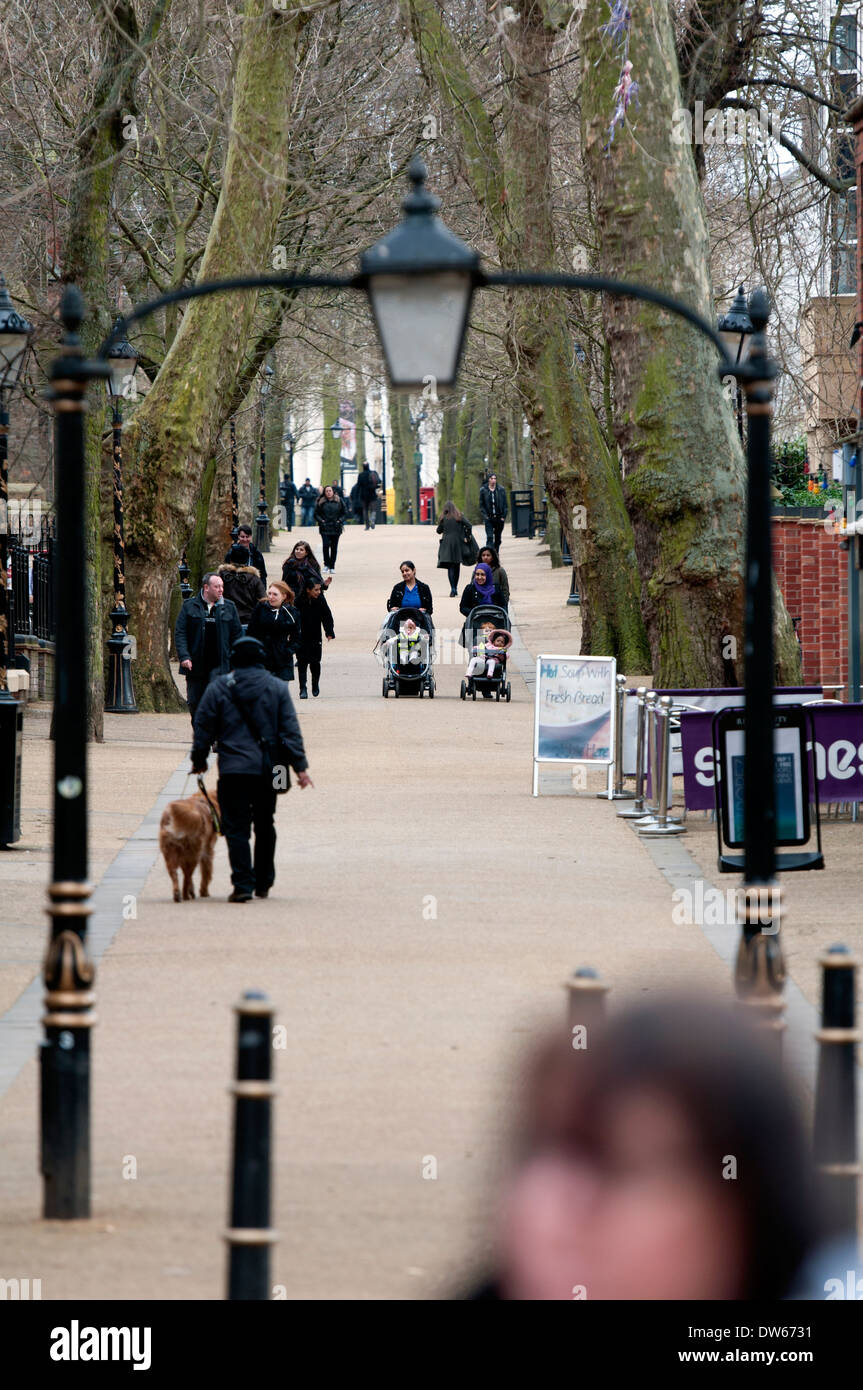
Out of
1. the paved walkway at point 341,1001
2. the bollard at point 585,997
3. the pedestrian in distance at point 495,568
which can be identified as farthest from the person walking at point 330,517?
the bollard at point 585,997

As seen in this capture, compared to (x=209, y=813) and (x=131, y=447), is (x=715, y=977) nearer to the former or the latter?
(x=209, y=813)

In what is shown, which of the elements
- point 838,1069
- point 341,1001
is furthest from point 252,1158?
point 341,1001

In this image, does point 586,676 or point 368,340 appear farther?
point 368,340

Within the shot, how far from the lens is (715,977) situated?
31.6 feet

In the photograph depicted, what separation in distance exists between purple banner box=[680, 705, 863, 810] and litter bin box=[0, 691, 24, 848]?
476 cm

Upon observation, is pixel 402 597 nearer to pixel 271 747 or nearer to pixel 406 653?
pixel 406 653

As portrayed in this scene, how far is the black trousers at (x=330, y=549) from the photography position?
50.8m

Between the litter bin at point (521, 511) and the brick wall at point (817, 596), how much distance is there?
133 ft

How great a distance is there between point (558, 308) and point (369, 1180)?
22.6 meters

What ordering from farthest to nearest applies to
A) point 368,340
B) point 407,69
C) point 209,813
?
point 368,340 → point 407,69 → point 209,813

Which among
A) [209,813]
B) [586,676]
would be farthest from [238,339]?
[209,813]

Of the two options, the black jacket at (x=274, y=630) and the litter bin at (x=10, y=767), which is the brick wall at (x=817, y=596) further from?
the litter bin at (x=10, y=767)

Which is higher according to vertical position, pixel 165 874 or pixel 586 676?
pixel 586 676

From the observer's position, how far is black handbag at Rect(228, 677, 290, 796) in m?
12.5
